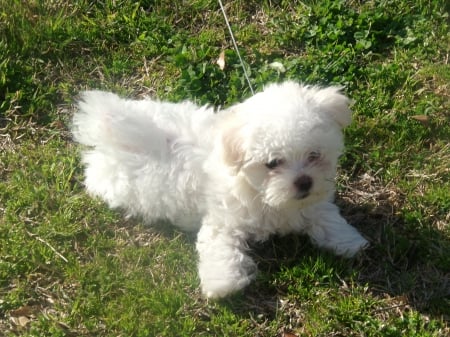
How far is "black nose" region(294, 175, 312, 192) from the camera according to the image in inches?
124

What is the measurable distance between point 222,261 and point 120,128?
2.98ft

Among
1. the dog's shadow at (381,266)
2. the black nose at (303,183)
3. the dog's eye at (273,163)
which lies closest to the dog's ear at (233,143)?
the dog's eye at (273,163)

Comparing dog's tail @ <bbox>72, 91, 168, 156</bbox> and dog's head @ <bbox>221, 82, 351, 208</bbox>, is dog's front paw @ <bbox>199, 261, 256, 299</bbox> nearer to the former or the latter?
dog's head @ <bbox>221, 82, 351, 208</bbox>

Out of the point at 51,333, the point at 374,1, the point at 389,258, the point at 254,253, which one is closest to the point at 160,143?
the point at 254,253

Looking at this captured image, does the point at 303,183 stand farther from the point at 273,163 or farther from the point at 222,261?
the point at 222,261

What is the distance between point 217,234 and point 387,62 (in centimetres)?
193

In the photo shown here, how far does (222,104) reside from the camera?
14.5ft

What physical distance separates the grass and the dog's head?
53 centimetres

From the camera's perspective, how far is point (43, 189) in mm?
4039

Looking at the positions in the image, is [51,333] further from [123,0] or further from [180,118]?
[123,0]

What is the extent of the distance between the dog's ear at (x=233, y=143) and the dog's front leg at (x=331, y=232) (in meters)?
0.60

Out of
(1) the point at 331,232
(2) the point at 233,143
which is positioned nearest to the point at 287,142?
(2) the point at 233,143

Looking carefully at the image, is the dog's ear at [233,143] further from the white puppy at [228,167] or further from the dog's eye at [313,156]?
the dog's eye at [313,156]

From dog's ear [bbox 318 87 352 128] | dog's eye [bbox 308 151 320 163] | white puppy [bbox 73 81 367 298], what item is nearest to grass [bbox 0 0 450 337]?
white puppy [bbox 73 81 367 298]
